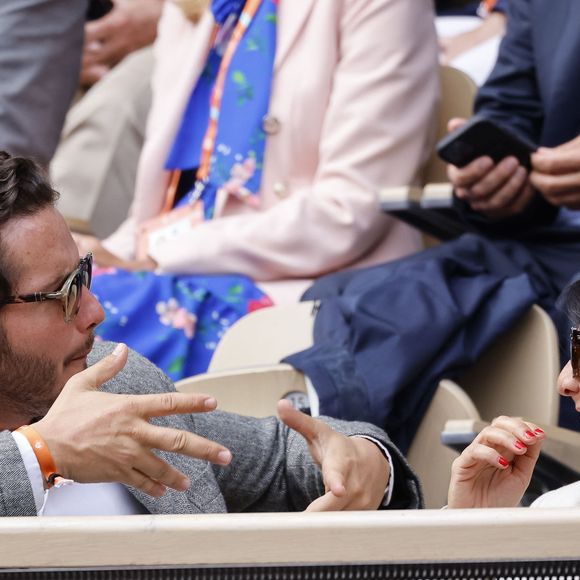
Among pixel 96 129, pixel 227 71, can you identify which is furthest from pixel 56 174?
pixel 227 71

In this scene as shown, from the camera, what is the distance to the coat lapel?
3051 millimetres

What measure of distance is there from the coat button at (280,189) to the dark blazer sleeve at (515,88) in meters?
0.49

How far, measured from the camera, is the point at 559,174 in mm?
2484

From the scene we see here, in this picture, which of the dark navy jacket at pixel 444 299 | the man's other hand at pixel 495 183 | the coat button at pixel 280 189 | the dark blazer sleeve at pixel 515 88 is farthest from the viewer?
the coat button at pixel 280 189

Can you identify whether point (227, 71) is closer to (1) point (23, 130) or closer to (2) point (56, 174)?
(1) point (23, 130)

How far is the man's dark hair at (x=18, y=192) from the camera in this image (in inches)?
64.2

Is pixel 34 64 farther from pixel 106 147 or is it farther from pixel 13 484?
pixel 13 484

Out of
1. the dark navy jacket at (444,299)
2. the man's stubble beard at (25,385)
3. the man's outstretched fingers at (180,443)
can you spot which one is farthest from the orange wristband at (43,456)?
the dark navy jacket at (444,299)

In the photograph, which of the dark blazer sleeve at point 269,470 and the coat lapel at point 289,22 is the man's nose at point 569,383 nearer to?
the dark blazer sleeve at point 269,470

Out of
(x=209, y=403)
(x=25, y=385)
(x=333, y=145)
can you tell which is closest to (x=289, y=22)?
(x=333, y=145)

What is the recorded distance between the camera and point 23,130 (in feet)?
10.5

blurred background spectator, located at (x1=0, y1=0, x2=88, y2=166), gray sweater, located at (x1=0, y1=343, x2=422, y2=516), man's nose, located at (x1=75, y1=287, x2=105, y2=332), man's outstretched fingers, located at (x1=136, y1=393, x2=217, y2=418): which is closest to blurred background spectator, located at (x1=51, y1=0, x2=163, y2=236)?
blurred background spectator, located at (x1=0, y1=0, x2=88, y2=166)

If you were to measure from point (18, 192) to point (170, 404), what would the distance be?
493 mm

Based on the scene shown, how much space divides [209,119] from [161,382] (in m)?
1.55
